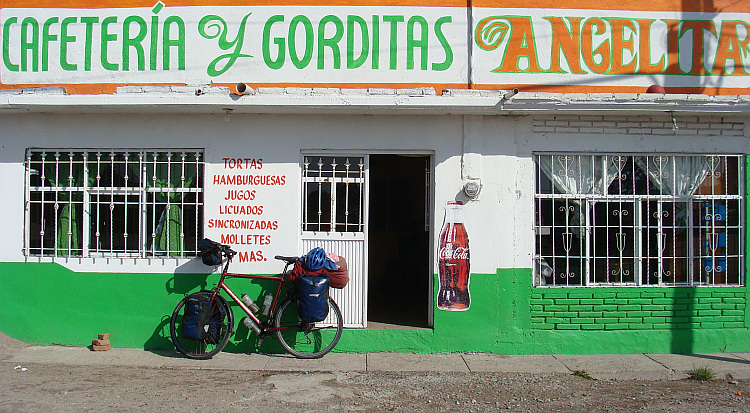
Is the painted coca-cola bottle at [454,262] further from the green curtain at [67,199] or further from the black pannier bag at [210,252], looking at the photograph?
the green curtain at [67,199]

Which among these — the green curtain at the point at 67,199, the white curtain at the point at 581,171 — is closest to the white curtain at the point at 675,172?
the white curtain at the point at 581,171

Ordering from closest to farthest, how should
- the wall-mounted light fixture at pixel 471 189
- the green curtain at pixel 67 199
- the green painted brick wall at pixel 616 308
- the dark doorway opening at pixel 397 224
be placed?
1. the wall-mounted light fixture at pixel 471 189
2. the green painted brick wall at pixel 616 308
3. the green curtain at pixel 67 199
4. the dark doorway opening at pixel 397 224

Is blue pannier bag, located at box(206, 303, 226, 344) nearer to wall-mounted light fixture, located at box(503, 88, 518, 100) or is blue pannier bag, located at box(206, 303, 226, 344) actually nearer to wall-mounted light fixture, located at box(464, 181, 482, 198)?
wall-mounted light fixture, located at box(464, 181, 482, 198)

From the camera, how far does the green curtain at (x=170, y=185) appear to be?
709cm

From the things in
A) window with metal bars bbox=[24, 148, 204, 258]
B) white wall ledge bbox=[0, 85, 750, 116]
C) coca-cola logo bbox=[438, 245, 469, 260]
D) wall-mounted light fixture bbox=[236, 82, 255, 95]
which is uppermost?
wall-mounted light fixture bbox=[236, 82, 255, 95]

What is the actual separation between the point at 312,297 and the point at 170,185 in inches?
88.5

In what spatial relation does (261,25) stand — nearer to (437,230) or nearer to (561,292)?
(437,230)

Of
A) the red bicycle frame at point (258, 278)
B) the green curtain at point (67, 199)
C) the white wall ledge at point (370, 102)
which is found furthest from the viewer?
the green curtain at point (67, 199)

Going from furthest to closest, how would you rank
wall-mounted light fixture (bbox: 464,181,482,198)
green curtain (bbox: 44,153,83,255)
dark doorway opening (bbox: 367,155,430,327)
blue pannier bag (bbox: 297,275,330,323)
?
dark doorway opening (bbox: 367,155,430,327) < green curtain (bbox: 44,153,83,255) < wall-mounted light fixture (bbox: 464,181,482,198) < blue pannier bag (bbox: 297,275,330,323)

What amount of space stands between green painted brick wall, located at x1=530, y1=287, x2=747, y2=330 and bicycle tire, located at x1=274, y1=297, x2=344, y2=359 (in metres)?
2.34

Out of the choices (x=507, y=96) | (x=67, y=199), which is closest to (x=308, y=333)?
(x=67, y=199)

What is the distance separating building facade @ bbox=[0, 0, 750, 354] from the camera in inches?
277

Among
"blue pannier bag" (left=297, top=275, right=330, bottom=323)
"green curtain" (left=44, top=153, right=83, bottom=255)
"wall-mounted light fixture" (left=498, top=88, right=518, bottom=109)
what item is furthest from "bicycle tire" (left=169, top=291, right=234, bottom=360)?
"wall-mounted light fixture" (left=498, top=88, right=518, bottom=109)

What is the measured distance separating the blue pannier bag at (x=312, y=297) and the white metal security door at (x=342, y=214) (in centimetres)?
60
